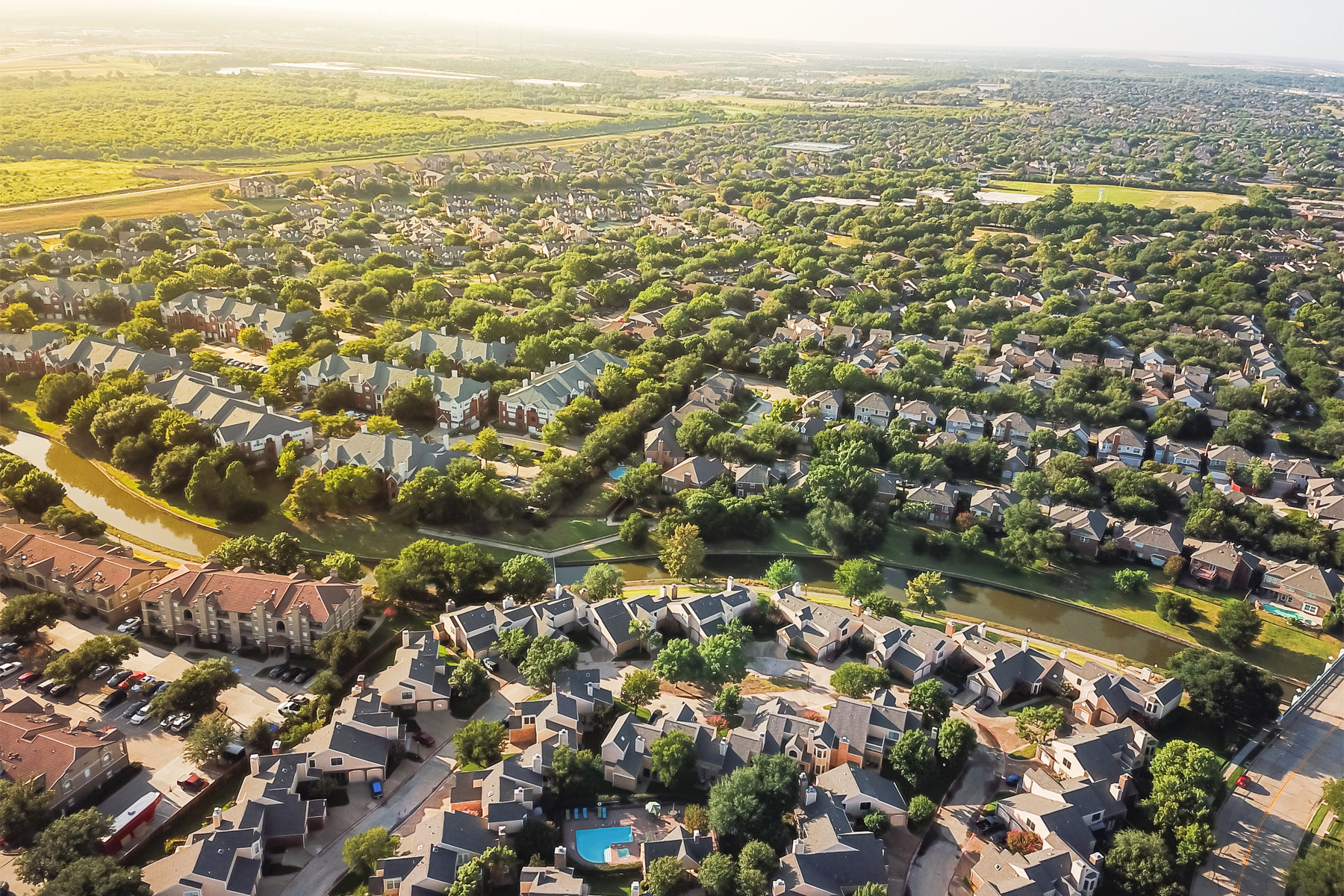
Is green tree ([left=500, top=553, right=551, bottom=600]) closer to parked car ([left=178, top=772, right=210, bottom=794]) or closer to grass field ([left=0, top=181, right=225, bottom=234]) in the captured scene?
parked car ([left=178, top=772, right=210, bottom=794])

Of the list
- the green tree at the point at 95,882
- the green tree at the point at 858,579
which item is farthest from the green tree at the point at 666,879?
the green tree at the point at 858,579

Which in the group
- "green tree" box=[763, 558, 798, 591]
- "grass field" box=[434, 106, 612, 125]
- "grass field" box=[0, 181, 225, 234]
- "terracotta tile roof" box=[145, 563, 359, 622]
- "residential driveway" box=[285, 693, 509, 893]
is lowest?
"residential driveway" box=[285, 693, 509, 893]

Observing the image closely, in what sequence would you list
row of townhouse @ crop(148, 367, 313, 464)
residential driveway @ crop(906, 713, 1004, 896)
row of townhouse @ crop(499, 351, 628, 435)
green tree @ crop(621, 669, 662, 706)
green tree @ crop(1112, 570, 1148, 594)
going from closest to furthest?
1. residential driveway @ crop(906, 713, 1004, 896)
2. green tree @ crop(621, 669, 662, 706)
3. green tree @ crop(1112, 570, 1148, 594)
4. row of townhouse @ crop(148, 367, 313, 464)
5. row of townhouse @ crop(499, 351, 628, 435)

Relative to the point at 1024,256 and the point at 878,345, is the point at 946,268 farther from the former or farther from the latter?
the point at 878,345

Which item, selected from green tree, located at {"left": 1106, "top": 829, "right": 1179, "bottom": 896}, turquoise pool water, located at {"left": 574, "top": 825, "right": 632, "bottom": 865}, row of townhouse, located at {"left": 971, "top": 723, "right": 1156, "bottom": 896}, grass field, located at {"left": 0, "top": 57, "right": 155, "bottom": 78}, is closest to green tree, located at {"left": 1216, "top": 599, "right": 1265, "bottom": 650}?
row of townhouse, located at {"left": 971, "top": 723, "right": 1156, "bottom": 896}

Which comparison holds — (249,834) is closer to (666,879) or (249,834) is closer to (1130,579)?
(666,879)

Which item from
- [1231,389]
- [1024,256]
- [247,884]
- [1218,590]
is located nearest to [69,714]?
[247,884]

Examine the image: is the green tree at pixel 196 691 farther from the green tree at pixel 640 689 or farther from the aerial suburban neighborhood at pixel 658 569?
the green tree at pixel 640 689

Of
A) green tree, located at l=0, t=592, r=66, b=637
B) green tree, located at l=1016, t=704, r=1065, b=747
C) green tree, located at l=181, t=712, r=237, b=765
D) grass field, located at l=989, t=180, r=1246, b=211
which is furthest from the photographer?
grass field, located at l=989, t=180, r=1246, b=211
